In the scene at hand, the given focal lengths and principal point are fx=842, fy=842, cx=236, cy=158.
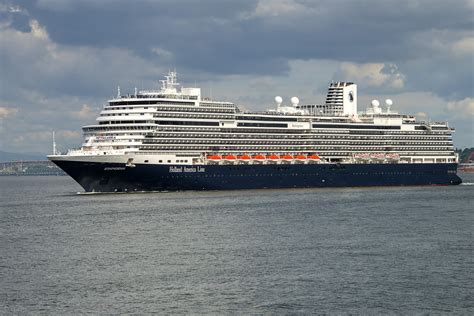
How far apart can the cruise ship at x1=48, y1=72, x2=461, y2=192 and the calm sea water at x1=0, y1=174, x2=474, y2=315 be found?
686 inches

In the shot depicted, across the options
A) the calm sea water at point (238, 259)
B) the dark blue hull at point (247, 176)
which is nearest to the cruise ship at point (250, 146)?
the dark blue hull at point (247, 176)

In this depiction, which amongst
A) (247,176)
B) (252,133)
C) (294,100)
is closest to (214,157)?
(247,176)

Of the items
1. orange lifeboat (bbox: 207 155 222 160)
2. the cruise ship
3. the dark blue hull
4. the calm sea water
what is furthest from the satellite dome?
the calm sea water

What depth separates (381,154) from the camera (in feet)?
469

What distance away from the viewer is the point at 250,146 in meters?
128

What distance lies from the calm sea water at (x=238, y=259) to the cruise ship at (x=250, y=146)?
1743 cm

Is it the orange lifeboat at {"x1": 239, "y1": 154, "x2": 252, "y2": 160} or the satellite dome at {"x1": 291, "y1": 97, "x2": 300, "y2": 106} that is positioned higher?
the satellite dome at {"x1": 291, "y1": 97, "x2": 300, "y2": 106}

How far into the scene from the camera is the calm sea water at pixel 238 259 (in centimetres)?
4428

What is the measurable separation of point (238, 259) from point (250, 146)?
234 feet

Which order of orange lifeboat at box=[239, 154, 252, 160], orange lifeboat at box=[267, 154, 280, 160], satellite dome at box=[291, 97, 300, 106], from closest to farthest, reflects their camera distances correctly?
1. orange lifeboat at box=[239, 154, 252, 160]
2. orange lifeboat at box=[267, 154, 280, 160]
3. satellite dome at box=[291, 97, 300, 106]

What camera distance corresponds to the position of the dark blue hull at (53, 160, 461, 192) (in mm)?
112250

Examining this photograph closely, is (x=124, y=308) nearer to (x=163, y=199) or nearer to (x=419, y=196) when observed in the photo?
(x=163, y=199)

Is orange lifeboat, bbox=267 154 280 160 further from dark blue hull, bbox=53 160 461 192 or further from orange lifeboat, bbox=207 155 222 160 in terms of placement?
orange lifeboat, bbox=207 155 222 160

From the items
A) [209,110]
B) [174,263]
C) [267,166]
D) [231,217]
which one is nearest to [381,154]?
[267,166]
